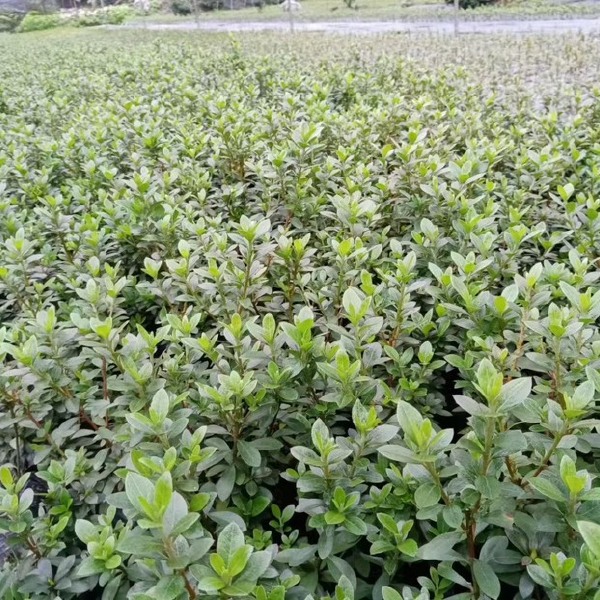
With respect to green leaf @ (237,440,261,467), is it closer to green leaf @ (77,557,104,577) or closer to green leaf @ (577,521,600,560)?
green leaf @ (77,557,104,577)

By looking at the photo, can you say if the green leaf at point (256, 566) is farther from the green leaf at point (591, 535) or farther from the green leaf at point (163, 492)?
the green leaf at point (591, 535)

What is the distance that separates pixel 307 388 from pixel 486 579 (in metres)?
0.64

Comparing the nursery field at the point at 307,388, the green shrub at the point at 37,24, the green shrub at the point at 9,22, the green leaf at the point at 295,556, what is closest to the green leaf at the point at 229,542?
the nursery field at the point at 307,388

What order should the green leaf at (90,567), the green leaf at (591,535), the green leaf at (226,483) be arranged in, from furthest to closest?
the green leaf at (226,483), the green leaf at (90,567), the green leaf at (591,535)

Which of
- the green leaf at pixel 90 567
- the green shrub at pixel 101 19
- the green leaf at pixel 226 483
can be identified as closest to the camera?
the green leaf at pixel 90 567

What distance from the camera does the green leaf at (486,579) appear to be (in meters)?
1.02

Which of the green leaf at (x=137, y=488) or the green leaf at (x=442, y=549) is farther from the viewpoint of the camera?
the green leaf at (x=442, y=549)

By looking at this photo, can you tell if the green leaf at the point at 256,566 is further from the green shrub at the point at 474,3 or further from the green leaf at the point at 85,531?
the green shrub at the point at 474,3

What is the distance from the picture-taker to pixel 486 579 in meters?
1.05

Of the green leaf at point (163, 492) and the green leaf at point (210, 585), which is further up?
the green leaf at point (163, 492)

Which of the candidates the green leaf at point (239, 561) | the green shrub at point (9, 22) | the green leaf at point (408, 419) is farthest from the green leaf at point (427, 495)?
the green shrub at point (9, 22)

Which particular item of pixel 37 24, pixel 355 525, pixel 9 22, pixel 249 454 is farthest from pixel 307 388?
pixel 9 22

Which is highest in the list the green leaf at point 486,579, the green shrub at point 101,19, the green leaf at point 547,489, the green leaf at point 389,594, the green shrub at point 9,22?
the green shrub at point 9,22

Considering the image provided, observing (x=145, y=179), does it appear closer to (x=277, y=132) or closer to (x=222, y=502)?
(x=277, y=132)
